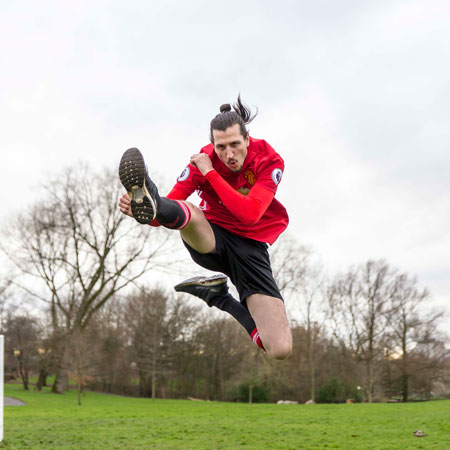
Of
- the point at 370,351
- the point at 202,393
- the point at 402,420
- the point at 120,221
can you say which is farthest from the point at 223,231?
the point at 202,393

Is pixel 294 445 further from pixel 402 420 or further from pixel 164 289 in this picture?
pixel 164 289

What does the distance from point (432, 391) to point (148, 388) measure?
933 inches

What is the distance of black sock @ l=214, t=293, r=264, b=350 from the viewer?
483 cm

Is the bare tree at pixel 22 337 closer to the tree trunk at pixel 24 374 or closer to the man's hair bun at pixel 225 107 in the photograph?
the tree trunk at pixel 24 374

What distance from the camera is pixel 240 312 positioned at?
496 centimetres

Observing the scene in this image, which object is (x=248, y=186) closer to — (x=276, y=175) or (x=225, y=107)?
(x=276, y=175)

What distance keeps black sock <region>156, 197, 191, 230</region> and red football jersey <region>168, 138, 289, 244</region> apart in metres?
0.40

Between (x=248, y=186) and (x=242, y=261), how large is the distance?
2.25ft

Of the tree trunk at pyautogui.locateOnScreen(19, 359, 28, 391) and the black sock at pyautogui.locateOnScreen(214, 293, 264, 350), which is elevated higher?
the black sock at pyautogui.locateOnScreen(214, 293, 264, 350)

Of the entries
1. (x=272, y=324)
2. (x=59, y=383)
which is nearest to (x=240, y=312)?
(x=272, y=324)

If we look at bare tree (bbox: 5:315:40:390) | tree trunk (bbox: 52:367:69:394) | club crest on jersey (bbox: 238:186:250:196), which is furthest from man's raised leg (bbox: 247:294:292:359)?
bare tree (bbox: 5:315:40:390)

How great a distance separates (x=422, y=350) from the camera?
40.0 metres

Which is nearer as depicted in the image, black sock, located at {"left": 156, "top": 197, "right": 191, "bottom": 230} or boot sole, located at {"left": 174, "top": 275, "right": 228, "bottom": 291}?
black sock, located at {"left": 156, "top": 197, "right": 191, "bottom": 230}

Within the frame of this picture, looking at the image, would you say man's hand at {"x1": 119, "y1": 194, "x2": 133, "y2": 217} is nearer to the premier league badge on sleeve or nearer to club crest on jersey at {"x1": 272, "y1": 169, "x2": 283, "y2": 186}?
the premier league badge on sleeve
